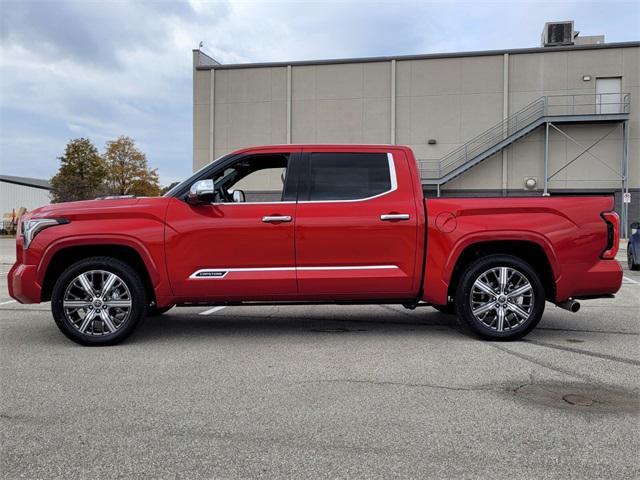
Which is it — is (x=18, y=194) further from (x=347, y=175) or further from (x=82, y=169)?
(x=347, y=175)

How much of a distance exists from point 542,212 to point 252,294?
305cm

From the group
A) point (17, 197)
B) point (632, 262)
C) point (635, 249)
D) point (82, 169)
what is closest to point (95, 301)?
point (635, 249)

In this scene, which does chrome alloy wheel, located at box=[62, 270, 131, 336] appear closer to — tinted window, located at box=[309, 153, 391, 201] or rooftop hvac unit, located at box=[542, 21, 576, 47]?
tinted window, located at box=[309, 153, 391, 201]

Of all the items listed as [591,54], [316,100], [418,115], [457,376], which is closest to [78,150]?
[316,100]

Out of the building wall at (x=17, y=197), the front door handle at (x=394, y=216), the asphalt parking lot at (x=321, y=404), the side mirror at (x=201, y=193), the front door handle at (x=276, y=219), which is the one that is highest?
the building wall at (x=17, y=197)

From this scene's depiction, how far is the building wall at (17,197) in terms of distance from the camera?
222 feet

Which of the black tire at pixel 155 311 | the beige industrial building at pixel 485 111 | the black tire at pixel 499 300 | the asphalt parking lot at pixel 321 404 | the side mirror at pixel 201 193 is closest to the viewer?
the asphalt parking lot at pixel 321 404

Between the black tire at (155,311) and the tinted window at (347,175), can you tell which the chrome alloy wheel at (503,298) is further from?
the black tire at (155,311)

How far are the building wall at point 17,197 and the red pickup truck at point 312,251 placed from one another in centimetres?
6808

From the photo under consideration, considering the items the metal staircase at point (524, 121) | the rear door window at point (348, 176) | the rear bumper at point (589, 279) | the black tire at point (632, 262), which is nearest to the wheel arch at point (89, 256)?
the rear door window at point (348, 176)

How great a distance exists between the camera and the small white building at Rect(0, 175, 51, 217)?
2675 inches

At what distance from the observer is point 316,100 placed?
32.1 meters

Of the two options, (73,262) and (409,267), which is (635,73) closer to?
(409,267)

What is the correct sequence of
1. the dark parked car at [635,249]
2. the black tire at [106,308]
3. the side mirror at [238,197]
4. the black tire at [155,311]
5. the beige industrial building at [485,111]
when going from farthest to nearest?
the beige industrial building at [485,111], the dark parked car at [635,249], the black tire at [155,311], the side mirror at [238,197], the black tire at [106,308]
